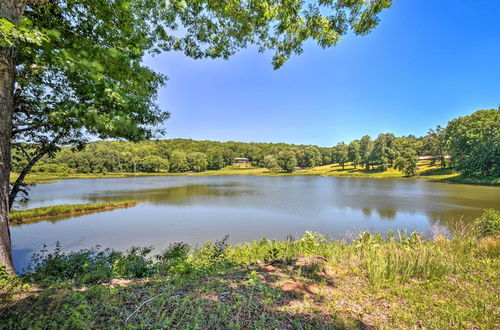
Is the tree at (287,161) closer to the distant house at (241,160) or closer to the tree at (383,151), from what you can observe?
the tree at (383,151)

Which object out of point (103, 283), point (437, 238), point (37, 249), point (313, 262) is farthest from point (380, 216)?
point (37, 249)

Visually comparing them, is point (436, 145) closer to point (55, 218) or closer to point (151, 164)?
point (55, 218)

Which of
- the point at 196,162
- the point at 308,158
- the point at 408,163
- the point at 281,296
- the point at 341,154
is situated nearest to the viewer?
the point at 281,296

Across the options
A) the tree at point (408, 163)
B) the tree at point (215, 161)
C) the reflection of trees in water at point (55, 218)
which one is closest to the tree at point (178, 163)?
the tree at point (215, 161)

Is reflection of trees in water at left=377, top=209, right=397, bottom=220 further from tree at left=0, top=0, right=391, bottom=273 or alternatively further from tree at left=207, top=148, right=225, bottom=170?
tree at left=207, top=148, right=225, bottom=170

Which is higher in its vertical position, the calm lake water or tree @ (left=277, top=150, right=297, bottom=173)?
tree @ (left=277, top=150, right=297, bottom=173)

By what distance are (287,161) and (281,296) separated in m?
86.2

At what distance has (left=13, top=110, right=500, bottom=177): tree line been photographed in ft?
143

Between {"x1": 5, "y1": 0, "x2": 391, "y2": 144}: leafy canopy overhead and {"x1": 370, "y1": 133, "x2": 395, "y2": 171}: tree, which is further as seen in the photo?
{"x1": 370, "y1": 133, "x2": 395, "y2": 171}: tree

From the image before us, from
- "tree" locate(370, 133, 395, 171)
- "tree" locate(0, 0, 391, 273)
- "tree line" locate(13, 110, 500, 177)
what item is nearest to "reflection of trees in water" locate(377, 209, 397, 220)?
"tree" locate(0, 0, 391, 273)

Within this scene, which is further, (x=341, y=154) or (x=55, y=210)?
(x=341, y=154)

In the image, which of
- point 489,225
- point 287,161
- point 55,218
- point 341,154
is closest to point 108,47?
point 489,225

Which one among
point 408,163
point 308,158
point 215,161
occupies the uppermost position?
point 215,161

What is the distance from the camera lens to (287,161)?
8806cm
